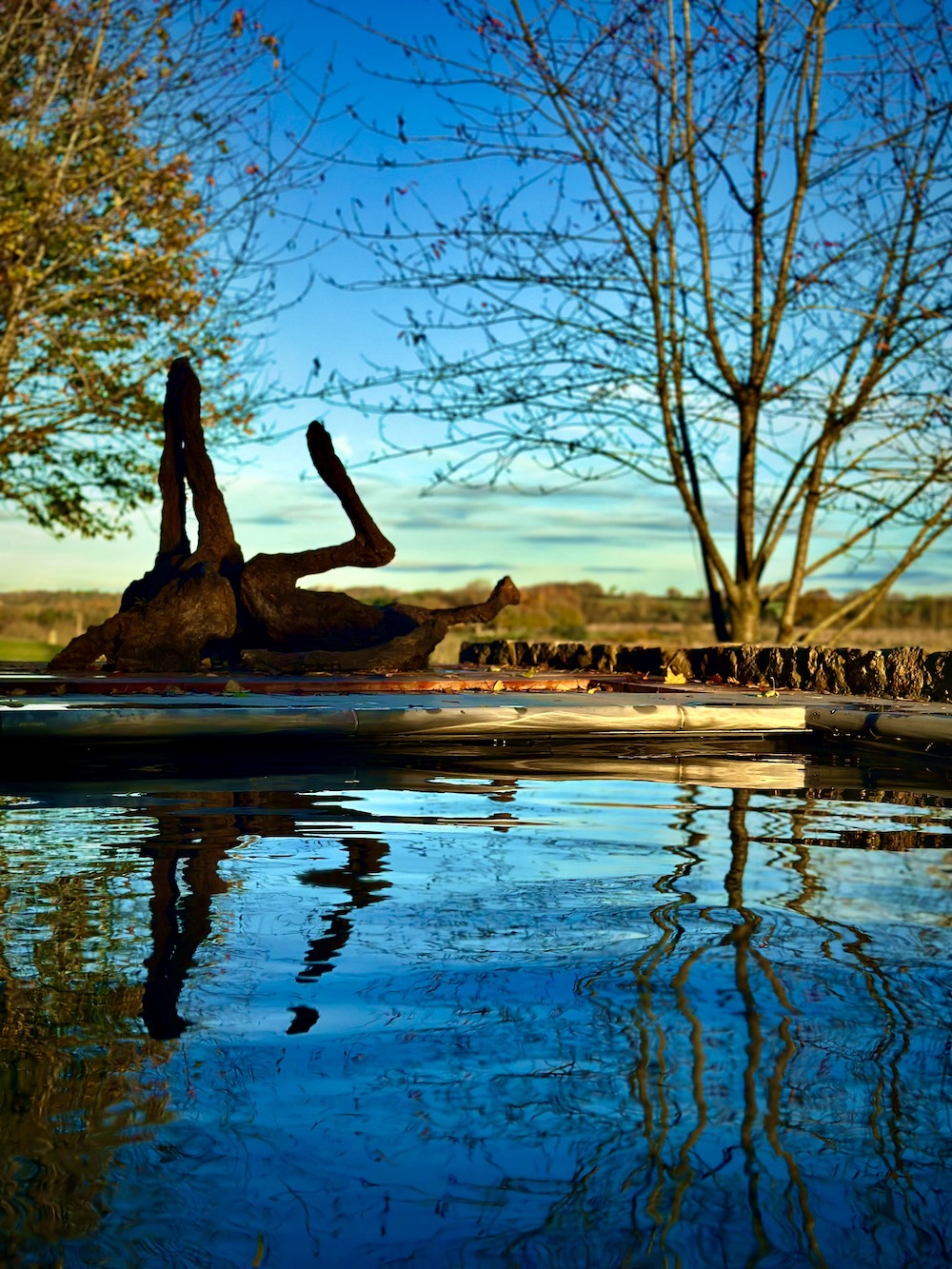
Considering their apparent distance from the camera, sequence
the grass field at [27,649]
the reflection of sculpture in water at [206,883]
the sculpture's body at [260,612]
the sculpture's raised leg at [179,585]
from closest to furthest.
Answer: the reflection of sculpture in water at [206,883] → the sculpture's body at [260,612] → the sculpture's raised leg at [179,585] → the grass field at [27,649]

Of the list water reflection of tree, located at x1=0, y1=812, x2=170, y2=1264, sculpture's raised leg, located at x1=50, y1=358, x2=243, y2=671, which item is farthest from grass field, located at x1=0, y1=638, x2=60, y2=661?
water reflection of tree, located at x1=0, y1=812, x2=170, y2=1264

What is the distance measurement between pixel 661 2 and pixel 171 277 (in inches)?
325

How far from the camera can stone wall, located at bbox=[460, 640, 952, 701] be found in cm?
879

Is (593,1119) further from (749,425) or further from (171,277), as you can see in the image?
(171,277)

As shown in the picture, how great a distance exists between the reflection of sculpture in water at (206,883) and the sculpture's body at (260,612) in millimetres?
4151

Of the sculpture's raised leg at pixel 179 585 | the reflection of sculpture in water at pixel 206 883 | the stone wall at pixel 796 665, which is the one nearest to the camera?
the reflection of sculpture in water at pixel 206 883

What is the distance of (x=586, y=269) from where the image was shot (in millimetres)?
11875

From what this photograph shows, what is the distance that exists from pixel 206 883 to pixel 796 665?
6.67 metres

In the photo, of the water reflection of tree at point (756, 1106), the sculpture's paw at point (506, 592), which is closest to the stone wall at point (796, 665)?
the sculpture's paw at point (506, 592)

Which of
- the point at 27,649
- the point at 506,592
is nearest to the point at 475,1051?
the point at 506,592

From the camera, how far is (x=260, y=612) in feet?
32.2

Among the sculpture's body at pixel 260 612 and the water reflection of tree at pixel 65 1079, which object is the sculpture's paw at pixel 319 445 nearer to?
the sculpture's body at pixel 260 612

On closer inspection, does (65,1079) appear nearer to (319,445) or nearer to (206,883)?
(206,883)

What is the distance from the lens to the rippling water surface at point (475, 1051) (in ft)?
5.56
